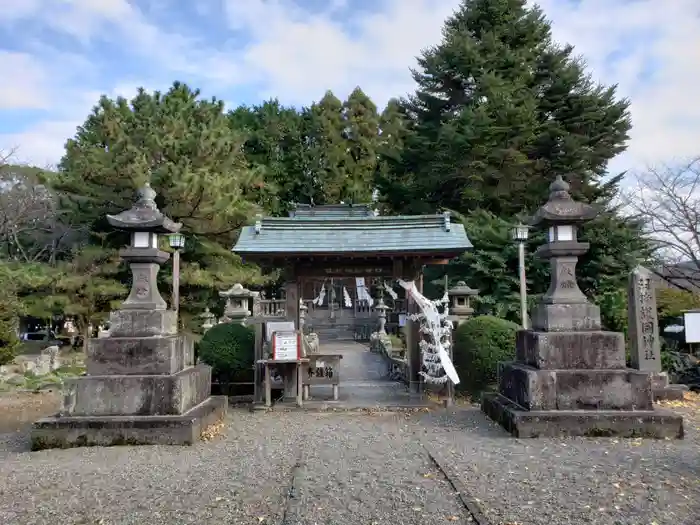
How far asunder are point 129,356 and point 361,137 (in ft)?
95.1

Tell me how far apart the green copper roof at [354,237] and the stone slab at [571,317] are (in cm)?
274

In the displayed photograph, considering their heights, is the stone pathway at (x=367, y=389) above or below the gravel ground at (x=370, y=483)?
below

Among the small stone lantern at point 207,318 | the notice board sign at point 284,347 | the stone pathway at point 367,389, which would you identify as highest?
the small stone lantern at point 207,318

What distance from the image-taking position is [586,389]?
22.3 feet

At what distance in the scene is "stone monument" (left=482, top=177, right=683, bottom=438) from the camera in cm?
654

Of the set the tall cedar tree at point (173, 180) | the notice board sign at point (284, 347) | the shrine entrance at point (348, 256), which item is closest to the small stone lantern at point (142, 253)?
the notice board sign at point (284, 347)

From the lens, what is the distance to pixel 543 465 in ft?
17.3

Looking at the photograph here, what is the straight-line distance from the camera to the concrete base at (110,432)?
6.39 meters

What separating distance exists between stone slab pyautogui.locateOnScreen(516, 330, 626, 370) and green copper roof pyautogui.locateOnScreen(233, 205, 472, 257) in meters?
3.05

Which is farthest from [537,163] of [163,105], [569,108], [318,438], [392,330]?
[318,438]

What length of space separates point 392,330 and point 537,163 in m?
10.0

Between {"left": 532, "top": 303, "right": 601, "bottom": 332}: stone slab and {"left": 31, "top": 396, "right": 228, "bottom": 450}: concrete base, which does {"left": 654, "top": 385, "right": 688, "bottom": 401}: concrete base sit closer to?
{"left": 532, "top": 303, "right": 601, "bottom": 332}: stone slab

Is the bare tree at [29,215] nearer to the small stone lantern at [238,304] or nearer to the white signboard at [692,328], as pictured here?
the small stone lantern at [238,304]

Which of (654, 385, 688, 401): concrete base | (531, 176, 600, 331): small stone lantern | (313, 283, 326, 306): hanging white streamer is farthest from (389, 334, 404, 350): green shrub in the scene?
(531, 176, 600, 331): small stone lantern
